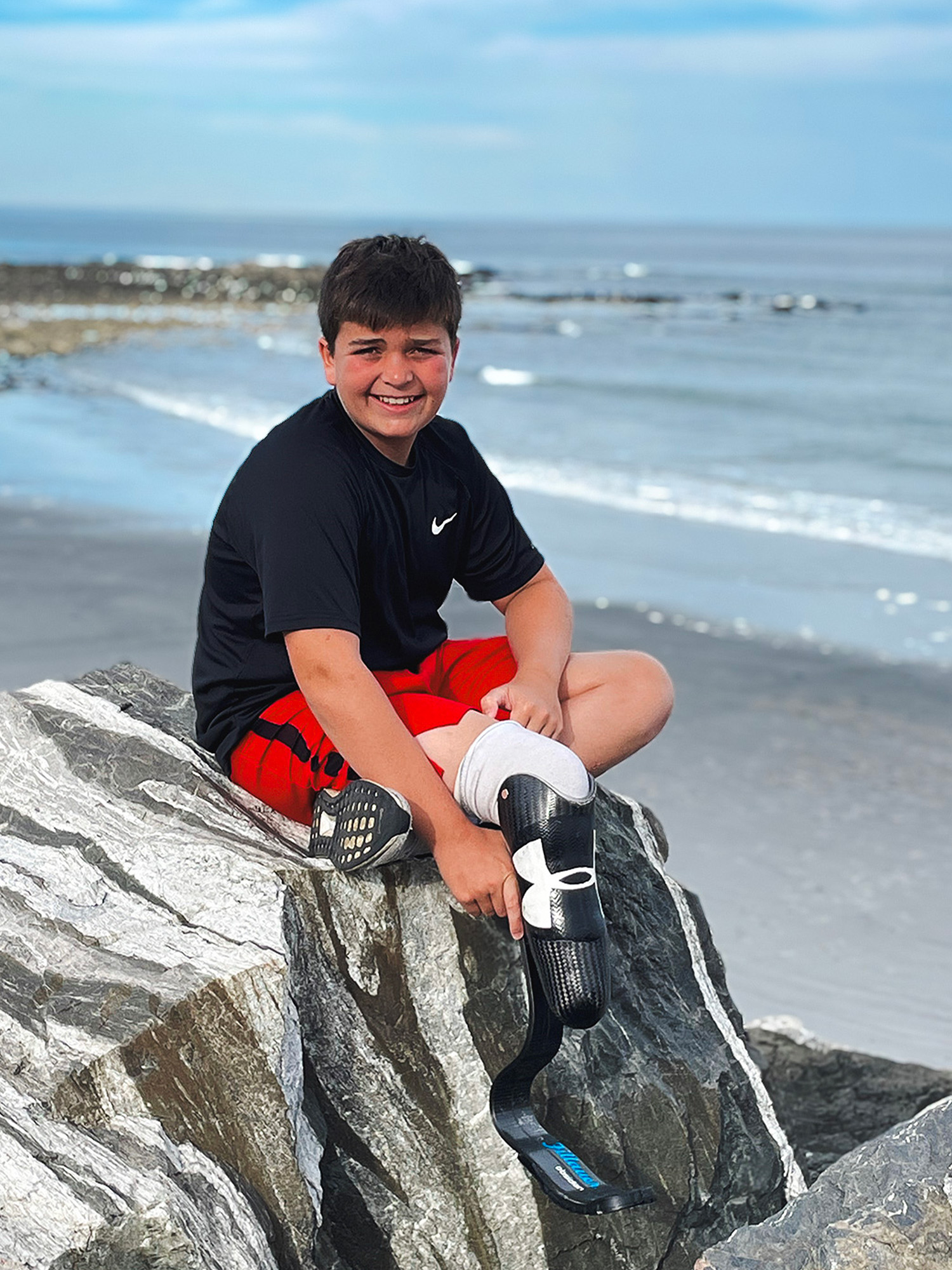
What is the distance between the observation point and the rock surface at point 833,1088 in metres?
3.69

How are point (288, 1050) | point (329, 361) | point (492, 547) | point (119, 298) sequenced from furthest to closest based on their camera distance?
point (119, 298) → point (492, 547) → point (329, 361) → point (288, 1050)

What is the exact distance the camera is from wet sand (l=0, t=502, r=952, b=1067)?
4609mm

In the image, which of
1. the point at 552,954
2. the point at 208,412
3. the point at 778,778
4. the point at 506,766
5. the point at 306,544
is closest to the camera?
the point at 552,954

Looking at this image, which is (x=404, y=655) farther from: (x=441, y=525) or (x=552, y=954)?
(x=552, y=954)

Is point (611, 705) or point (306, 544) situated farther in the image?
point (611, 705)

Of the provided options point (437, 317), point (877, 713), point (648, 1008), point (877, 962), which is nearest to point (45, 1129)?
point (648, 1008)

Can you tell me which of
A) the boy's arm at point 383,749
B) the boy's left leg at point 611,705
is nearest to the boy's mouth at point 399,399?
the boy's arm at point 383,749

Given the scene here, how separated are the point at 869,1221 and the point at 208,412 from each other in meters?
16.4

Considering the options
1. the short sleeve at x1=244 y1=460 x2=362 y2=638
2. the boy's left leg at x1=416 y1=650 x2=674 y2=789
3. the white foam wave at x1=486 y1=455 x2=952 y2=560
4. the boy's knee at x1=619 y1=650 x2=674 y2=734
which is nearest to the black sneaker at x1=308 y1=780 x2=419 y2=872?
the short sleeve at x1=244 y1=460 x2=362 y2=638

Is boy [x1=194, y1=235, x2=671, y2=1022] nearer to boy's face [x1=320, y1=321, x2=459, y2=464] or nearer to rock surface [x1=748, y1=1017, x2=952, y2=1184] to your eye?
boy's face [x1=320, y1=321, x2=459, y2=464]

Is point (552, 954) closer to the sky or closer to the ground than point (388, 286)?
closer to the ground

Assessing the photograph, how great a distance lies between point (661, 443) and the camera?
16.6 m

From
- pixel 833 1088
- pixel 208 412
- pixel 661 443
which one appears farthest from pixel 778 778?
pixel 208 412

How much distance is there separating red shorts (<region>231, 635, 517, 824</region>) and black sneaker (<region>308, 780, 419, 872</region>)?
20cm
